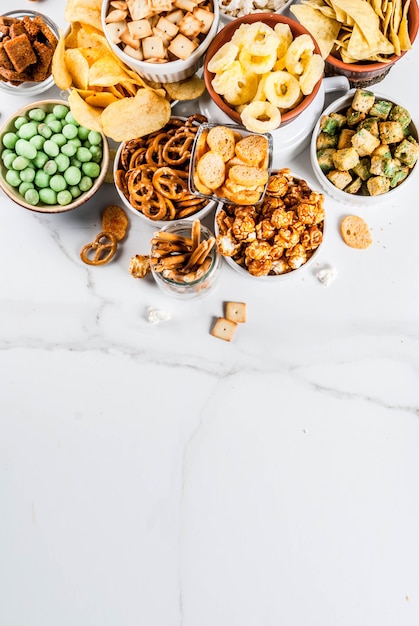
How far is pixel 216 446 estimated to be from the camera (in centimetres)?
134

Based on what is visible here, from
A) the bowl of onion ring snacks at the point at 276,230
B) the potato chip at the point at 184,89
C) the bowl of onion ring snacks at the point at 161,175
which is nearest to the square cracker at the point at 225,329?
the bowl of onion ring snacks at the point at 276,230

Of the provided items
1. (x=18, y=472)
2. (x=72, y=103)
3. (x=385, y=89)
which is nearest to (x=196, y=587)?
(x=18, y=472)

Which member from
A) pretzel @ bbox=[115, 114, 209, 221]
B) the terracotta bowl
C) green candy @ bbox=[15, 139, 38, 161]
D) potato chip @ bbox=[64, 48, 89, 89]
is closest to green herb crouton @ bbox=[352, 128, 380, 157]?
the terracotta bowl

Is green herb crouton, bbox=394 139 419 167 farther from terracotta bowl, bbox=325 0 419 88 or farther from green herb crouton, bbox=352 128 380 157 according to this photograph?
terracotta bowl, bbox=325 0 419 88

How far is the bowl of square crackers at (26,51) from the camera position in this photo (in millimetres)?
1306

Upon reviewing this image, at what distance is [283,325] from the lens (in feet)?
4.45

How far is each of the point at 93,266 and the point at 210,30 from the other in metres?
0.53

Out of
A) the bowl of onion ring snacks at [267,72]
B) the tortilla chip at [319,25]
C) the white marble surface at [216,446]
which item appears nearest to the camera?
the bowl of onion ring snacks at [267,72]

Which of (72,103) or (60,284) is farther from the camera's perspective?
(60,284)

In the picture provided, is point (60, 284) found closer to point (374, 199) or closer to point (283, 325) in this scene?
point (283, 325)

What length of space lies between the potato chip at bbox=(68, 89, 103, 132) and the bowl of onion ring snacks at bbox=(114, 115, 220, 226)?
0.07 m

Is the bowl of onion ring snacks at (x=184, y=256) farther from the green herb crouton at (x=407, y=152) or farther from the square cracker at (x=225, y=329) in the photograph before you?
the green herb crouton at (x=407, y=152)

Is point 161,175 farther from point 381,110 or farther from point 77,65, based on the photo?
point 381,110

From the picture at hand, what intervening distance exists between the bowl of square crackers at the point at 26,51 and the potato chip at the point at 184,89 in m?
0.29
